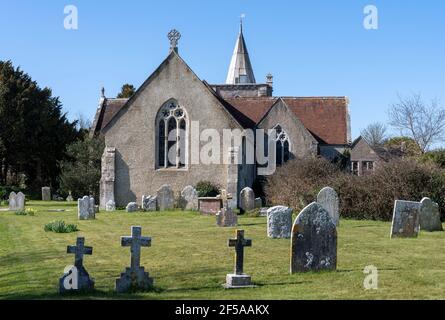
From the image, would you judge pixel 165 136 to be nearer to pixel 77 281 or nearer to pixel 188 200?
pixel 188 200

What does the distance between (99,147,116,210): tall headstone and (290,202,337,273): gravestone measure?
23971 mm

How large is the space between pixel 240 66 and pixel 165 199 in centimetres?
3243

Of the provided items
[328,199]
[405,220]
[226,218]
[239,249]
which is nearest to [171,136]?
[226,218]

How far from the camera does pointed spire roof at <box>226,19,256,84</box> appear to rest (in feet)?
200

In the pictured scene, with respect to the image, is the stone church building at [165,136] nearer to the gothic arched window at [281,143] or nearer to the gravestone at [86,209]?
the gothic arched window at [281,143]

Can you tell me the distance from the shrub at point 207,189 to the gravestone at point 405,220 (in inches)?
661

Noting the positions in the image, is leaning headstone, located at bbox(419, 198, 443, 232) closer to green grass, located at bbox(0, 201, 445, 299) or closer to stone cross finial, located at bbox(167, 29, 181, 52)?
green grass, located at bbox(0, 201, 445, 299)

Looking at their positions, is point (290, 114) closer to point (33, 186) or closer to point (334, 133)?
point (334, 133)

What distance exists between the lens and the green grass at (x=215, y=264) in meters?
10.0

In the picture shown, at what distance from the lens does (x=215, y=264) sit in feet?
42.5

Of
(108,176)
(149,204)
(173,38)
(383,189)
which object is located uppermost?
(173,38)

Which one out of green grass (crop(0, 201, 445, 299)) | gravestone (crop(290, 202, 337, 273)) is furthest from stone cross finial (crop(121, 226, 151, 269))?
gravestone (crop(290, 202, 337, 273))
